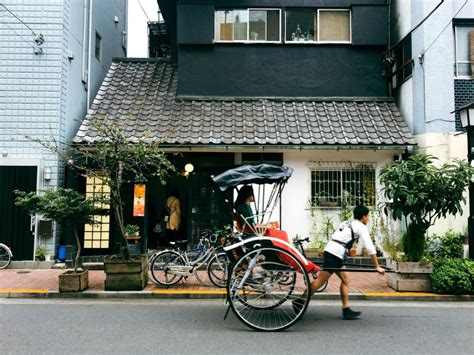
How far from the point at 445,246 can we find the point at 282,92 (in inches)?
272

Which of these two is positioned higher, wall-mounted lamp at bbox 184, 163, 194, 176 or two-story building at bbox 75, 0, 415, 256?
two-story building at bbox 75, 0, 415, 256

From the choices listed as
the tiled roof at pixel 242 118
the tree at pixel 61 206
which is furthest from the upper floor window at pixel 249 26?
the tree at pixel 61 206

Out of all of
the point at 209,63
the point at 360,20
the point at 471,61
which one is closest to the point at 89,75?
the point at 209,63

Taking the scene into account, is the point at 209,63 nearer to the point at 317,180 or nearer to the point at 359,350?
the point at 317,180

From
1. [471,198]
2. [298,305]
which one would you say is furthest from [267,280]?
[471,198]

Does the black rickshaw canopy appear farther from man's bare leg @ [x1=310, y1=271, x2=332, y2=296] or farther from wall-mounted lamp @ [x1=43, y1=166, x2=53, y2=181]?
wall-mounted lamp @ [x1=43, y1=166, x2=53, y2=181]

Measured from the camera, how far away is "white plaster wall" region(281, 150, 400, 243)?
13.1m

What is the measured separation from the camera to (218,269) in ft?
32.1

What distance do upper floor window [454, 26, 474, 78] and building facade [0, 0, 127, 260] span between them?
1154cm

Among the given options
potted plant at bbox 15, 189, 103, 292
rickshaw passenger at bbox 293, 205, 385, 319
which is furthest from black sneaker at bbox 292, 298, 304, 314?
potted plant at bbox 15, 189, 103, 292

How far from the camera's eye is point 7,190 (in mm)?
12203

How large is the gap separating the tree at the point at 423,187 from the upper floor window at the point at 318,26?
270 inches

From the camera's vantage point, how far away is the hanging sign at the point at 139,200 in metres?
13.1

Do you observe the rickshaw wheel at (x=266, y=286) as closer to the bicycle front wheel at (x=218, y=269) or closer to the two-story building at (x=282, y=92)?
the bicycle front wheel at (x=218, y=269)
